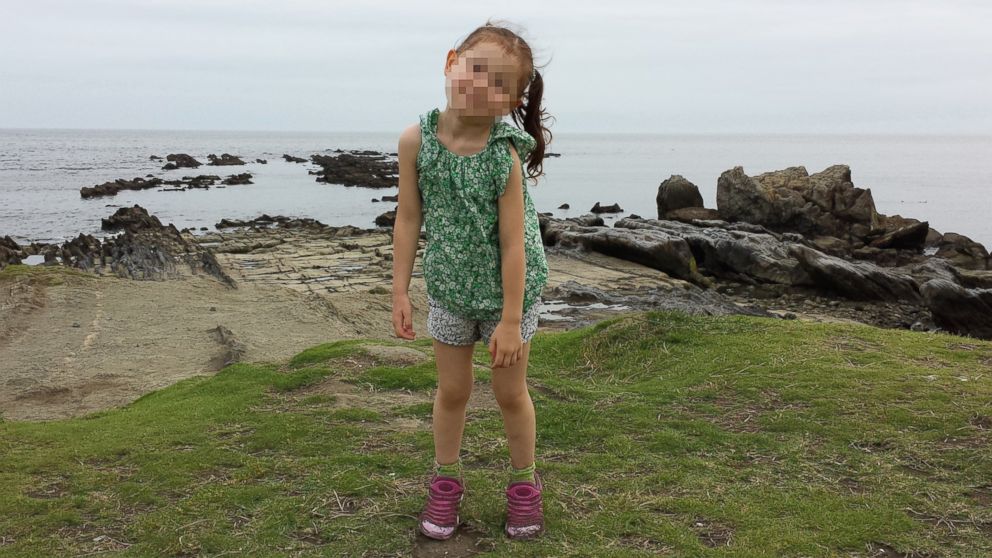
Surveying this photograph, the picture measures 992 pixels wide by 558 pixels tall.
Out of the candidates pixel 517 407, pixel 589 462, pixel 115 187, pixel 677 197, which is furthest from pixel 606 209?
pixel 517 407

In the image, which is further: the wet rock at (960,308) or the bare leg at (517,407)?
the wet rock at (960,308)

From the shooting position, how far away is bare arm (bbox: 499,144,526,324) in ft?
10.9

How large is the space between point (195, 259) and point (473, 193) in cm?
1716

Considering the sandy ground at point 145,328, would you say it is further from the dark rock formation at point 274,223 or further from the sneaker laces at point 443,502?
the dark rock formation at point 274,223

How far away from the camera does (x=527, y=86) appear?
3418 mm

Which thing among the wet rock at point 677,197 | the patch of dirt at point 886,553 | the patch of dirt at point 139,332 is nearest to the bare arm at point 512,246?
the patch of dirt at point 886,553

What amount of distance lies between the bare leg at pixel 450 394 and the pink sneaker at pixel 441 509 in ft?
0.34

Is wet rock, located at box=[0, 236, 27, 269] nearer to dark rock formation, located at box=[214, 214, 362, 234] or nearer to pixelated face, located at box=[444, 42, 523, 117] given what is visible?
dark rock formation, located at box=[214, 214, 362, 234]

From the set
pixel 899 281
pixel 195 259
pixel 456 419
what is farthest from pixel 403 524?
pixel 899 281

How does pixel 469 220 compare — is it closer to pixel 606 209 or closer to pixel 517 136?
pixel 517 136

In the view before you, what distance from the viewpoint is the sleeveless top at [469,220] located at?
3.35 m

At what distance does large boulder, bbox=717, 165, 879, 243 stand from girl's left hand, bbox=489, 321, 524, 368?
1214 inches

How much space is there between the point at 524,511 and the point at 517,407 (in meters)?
0.47

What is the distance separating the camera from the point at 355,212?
42906mm
